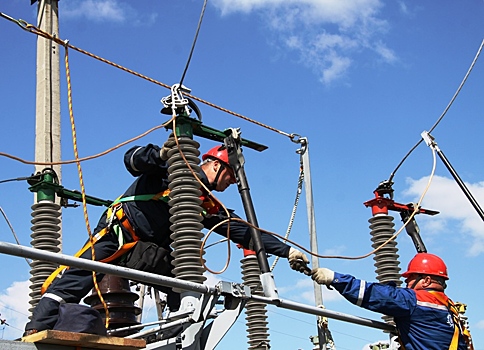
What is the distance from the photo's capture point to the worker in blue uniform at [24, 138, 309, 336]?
4.61m

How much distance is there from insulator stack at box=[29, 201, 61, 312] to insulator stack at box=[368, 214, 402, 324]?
2.57 meters

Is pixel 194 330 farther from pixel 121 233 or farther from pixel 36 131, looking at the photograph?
pixel 36 131

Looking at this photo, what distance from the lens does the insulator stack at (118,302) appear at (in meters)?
4.77

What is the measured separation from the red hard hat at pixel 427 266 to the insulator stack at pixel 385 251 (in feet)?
1.39

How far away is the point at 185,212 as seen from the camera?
14.8 ft

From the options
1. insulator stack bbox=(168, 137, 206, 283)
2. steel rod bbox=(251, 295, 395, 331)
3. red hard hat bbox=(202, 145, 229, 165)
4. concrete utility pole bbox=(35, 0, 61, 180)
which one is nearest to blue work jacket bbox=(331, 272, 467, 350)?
steel rod bbox=(251, 295, 395, 331)

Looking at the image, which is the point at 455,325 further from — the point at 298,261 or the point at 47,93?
the point at 47,93

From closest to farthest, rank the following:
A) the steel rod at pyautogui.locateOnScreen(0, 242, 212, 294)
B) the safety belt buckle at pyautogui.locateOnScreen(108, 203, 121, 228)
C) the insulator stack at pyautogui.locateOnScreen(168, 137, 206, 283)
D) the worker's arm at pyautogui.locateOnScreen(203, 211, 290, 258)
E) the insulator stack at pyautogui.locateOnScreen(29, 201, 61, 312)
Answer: the steel rod at pyautogui.locateOnScreen(0, 242, 212, 294), the insulator stack at pyautogui.locateOnScreen(168, 137, 206, 283), the safety belt buckle at pyautogui.locateOnScreen(108, 203, 121, 228), the worker's arm at pyautogui.locateOnScreen(203, 211, 290, 258), the insulator stack at pyautogui.locateOnScreen(29, 201, 61, 312)

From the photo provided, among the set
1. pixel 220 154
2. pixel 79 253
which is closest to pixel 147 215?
pixel 79 253

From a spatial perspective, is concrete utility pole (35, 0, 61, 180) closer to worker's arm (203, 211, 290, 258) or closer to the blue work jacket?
worker's arm (203, 211, 290, 258)

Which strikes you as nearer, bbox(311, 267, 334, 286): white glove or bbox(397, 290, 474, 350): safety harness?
bbox(311, 267, 334, 286): white glove

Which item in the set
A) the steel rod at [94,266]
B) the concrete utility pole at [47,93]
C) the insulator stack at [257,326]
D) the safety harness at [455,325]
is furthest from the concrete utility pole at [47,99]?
the safety harness at [455,325]

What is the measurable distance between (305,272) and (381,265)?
100 cm

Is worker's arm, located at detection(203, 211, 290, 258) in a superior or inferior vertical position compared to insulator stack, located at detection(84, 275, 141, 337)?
superior
